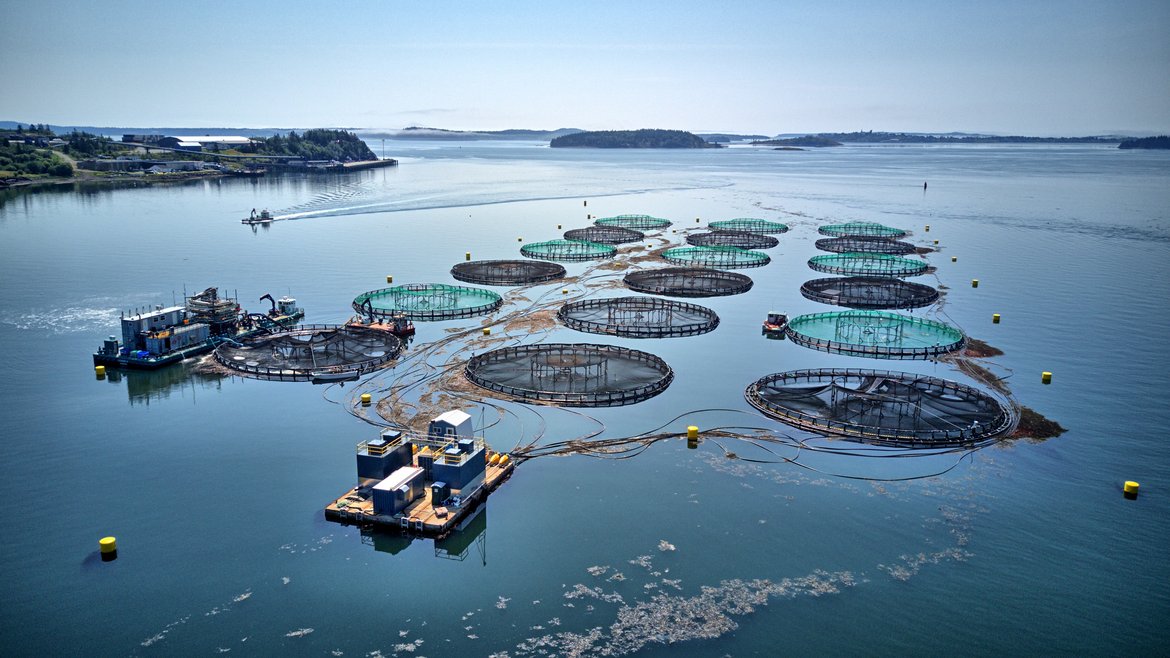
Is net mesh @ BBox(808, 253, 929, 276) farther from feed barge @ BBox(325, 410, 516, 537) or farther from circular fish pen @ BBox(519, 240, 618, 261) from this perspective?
feed barge @ BBox(325, 410, 516, 537)

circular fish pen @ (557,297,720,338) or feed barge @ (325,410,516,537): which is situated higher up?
circular fish pen @ (557,297,720,338)

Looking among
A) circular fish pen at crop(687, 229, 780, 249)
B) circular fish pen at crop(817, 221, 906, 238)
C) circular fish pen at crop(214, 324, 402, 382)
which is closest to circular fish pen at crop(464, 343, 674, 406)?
circular fish pen at crop(214, 324, 402, 382)

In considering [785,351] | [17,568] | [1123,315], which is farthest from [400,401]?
[1123,315]

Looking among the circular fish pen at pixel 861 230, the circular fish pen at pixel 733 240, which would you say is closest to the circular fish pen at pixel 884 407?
the circular fish pen at pixel 733 240

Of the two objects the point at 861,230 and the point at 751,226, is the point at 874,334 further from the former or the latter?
the point at 751,226

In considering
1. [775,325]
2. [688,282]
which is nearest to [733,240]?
[688,282]

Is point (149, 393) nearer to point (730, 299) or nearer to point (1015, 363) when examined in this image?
point (730, 299)
